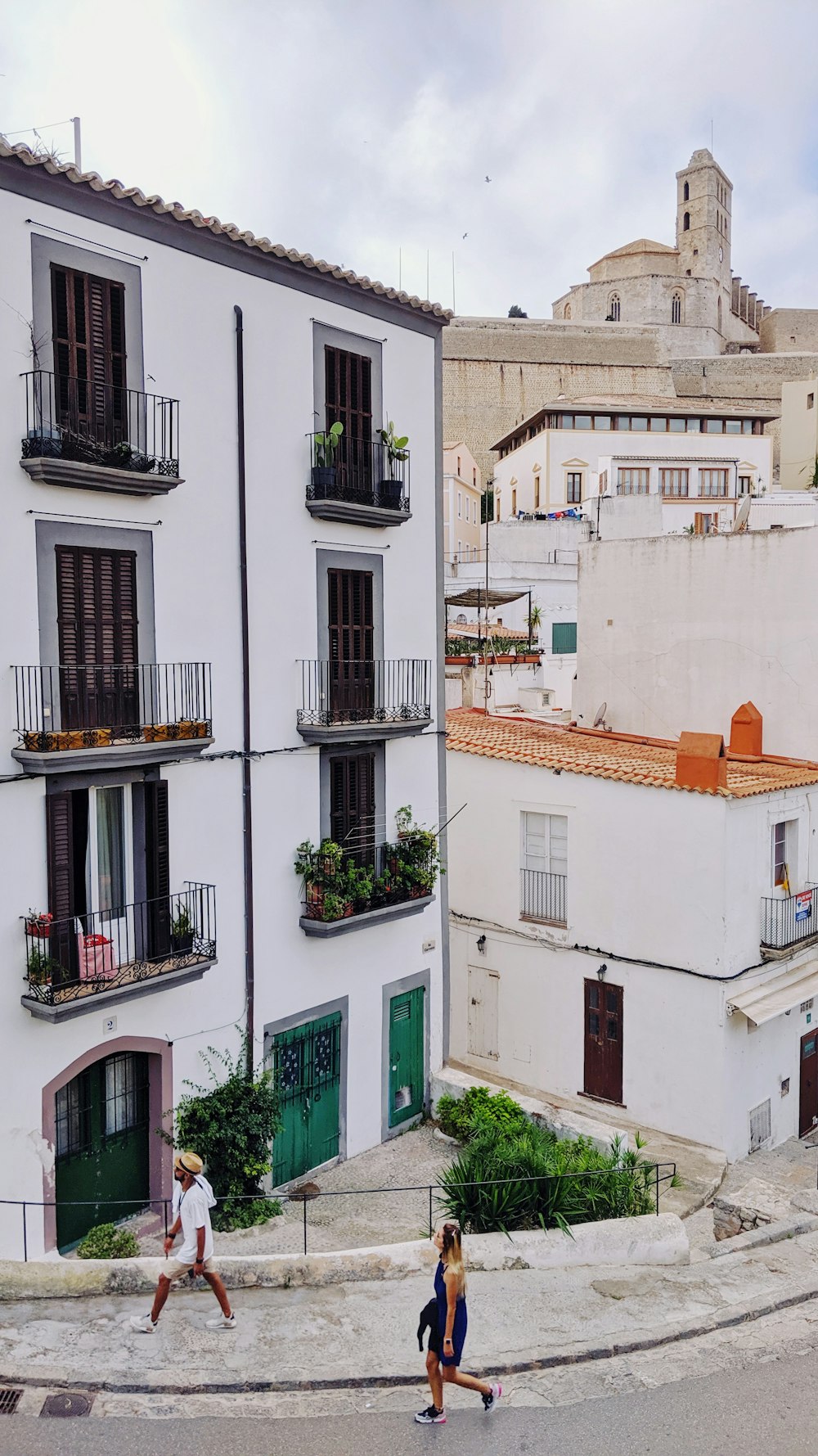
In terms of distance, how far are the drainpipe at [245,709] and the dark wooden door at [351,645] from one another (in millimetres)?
1389

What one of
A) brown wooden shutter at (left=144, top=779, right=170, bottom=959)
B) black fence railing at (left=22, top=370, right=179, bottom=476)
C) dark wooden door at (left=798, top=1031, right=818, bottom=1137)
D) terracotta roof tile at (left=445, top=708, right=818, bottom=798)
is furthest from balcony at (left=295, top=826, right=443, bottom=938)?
dark wooden door at (left=798, top=1031, right=818, bottom=1137)

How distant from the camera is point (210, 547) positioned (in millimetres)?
12977

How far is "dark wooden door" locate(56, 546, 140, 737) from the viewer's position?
11.5 metres

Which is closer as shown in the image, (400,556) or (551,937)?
(400,556)

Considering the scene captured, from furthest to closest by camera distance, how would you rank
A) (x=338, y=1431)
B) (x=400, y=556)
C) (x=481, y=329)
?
1. (x=481, y=329)
2. (x=400, y=556)
3. (x=338, y=1431)

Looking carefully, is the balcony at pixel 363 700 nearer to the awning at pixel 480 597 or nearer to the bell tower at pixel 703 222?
the awning at pixel 480 597

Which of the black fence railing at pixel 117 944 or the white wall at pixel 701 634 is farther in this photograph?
the white wall at pixel 701 634

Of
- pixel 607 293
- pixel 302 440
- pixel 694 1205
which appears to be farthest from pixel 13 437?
pixel 607 293

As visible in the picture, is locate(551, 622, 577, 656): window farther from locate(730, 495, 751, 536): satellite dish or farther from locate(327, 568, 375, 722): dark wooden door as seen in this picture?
locate(327, 568, 375, 722): dark wooden door

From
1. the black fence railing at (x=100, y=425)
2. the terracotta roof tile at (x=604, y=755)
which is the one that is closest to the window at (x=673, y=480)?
the terracotta roof tile at (x=604, y=755)

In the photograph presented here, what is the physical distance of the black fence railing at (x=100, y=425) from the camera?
11.1m

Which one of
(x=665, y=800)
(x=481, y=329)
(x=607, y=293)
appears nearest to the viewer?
(x=665, y=800)

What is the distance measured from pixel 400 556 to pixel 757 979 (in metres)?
8.48

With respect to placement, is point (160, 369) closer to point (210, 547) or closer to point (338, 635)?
point (210, 547)
